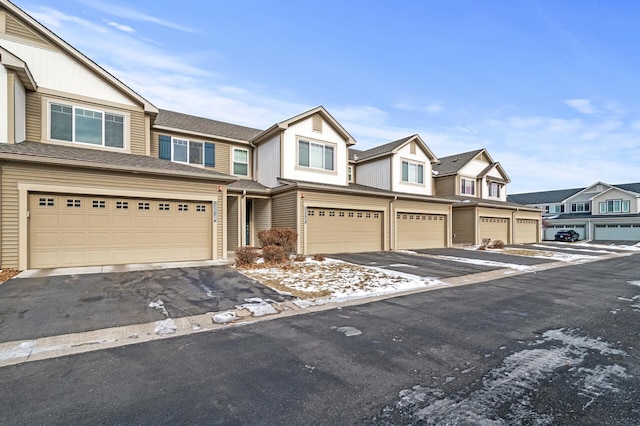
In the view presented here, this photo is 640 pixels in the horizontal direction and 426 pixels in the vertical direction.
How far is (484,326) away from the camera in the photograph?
17.5 ft

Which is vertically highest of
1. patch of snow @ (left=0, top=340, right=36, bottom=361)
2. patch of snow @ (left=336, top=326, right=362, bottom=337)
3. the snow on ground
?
patch of snow @ (left=0, top=340, right=36, bottom=361)

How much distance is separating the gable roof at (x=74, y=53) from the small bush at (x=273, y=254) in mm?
8520

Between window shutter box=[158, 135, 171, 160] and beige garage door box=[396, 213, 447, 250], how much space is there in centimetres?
1361

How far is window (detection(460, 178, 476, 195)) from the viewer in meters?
26.3

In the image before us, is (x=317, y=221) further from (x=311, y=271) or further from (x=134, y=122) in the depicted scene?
(x=134, y=122)

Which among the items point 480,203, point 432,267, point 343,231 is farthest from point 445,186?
point 432,267

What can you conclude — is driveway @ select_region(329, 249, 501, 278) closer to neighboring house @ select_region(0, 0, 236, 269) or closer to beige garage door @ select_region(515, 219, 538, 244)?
neighboring house @ select_region(0, 0, 236, 269)

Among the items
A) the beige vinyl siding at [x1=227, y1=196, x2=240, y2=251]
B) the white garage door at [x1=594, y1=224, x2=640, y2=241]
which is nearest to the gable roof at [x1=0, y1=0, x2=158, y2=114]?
the beige vinyl siding at [x1=227, y1=196, x2=240, y2=251]

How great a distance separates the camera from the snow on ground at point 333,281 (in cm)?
763

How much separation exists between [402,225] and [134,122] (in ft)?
50.8

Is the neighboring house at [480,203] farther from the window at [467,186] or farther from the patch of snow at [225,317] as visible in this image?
the patch of snow at [225,317]

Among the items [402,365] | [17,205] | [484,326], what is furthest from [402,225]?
[17,205]

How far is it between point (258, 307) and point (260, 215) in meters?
11.8

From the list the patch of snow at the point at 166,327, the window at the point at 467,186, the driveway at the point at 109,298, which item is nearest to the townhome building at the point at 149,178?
the driveway at the point at 109,298
